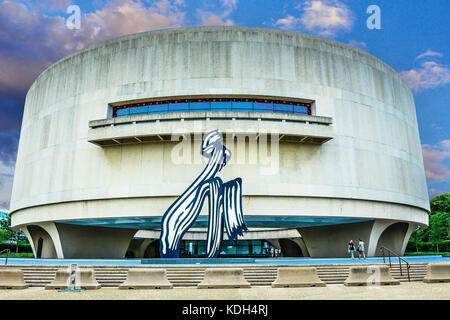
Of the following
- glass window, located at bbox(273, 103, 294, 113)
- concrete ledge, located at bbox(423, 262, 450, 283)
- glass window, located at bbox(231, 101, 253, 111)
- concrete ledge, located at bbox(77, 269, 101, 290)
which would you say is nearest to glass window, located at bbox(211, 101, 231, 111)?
glass window, located at bbox(231, 101, 253, 111)

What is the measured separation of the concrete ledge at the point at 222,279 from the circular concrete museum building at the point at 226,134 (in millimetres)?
14250

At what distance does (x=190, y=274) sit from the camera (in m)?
15.7

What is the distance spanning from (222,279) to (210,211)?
7.61 metres

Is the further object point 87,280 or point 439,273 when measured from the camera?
point 439,273

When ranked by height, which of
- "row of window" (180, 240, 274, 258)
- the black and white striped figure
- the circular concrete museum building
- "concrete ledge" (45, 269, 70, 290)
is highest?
the circular concrete museum building

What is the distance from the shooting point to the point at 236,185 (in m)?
20.9

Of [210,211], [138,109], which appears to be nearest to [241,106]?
[138,109]

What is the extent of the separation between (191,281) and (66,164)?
2015 centimetres

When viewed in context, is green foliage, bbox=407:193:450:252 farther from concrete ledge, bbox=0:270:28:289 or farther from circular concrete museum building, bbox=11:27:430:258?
concrete ledge, bbox=0:270:28:289

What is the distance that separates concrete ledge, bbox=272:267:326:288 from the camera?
43.8 feet

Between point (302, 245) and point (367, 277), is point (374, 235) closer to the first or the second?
point (302, 245)

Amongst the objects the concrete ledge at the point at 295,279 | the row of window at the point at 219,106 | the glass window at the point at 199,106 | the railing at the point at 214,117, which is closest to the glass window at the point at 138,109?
the row of window at the point at 219,106

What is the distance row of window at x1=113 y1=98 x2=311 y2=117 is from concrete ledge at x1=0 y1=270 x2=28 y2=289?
18.4 metres
